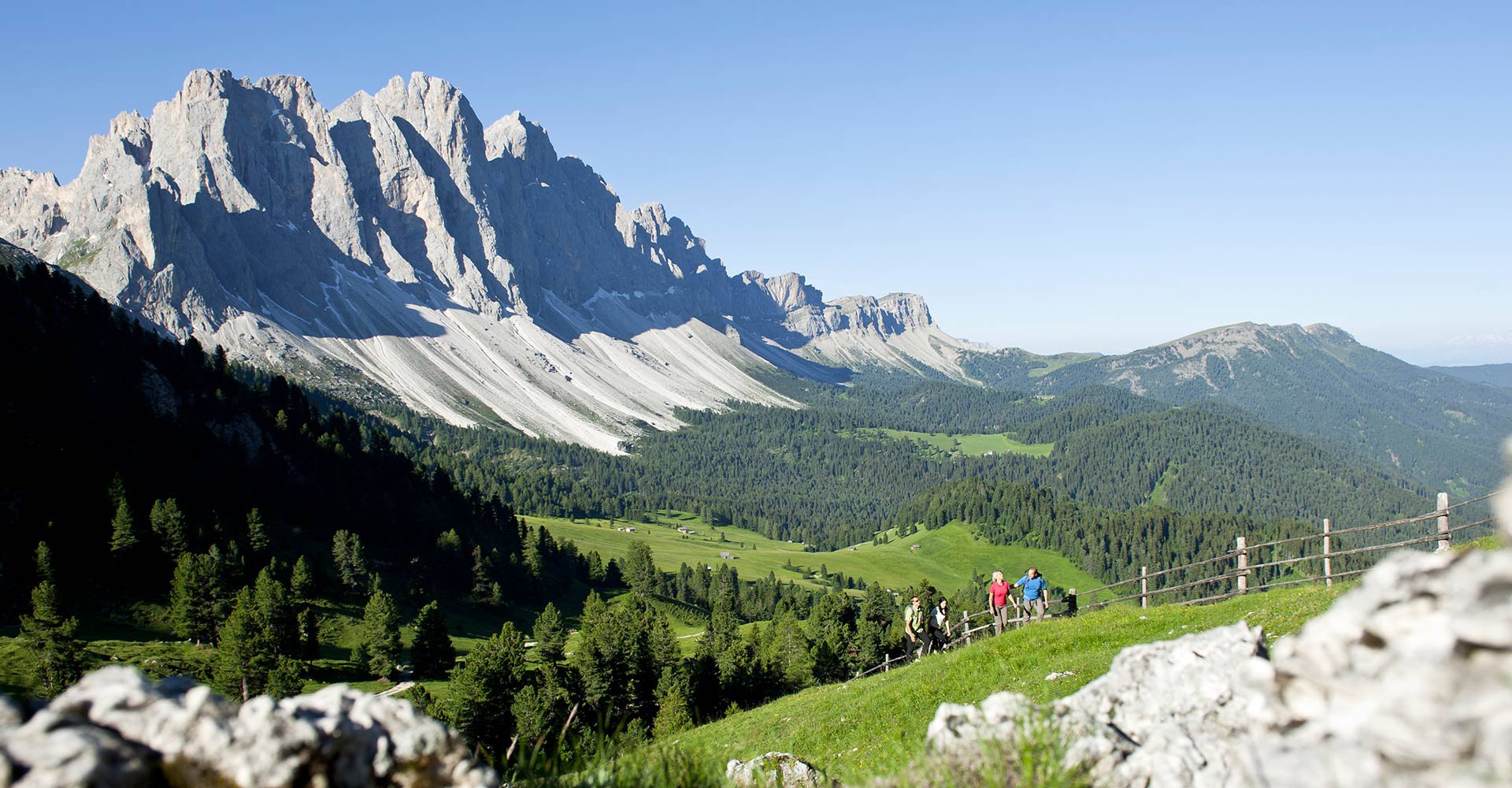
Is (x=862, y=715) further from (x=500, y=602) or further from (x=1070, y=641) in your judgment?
(x=500, y=602)

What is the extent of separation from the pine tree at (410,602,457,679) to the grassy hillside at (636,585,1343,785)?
202ft

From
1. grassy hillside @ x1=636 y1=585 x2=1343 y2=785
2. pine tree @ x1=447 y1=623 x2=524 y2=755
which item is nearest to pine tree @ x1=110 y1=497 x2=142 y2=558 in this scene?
pine tree @ x1=447 y1=623 x2=524 y2=755

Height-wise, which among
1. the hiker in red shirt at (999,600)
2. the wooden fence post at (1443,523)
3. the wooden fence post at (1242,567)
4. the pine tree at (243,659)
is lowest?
the pine tree at (243,659)

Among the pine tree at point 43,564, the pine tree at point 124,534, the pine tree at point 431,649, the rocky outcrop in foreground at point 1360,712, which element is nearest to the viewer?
the rocky outcrop in foreground at point 1360,712

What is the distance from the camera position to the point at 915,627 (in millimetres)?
35094

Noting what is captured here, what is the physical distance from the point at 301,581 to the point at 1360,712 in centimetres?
10047

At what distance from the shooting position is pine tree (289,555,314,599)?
86.6 m

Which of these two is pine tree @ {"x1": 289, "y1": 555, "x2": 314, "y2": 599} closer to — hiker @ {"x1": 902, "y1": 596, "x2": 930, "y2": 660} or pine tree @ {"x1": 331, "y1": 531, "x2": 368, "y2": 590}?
pine tree @ {"x1": 331, "y1": 531, "x2": 368, "y2": 590}

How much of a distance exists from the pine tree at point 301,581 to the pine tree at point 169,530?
10.5m

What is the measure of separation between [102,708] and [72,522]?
9964 cm

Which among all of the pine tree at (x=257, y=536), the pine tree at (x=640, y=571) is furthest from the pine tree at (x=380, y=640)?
the pine tree at (x=640, y=571)

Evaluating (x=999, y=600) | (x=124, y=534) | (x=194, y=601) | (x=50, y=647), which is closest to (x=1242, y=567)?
(x=999, y=600)

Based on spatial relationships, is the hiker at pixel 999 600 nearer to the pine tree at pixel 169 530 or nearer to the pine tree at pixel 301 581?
the pine tree at pixel 301 581

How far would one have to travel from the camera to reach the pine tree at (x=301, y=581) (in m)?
86.6
